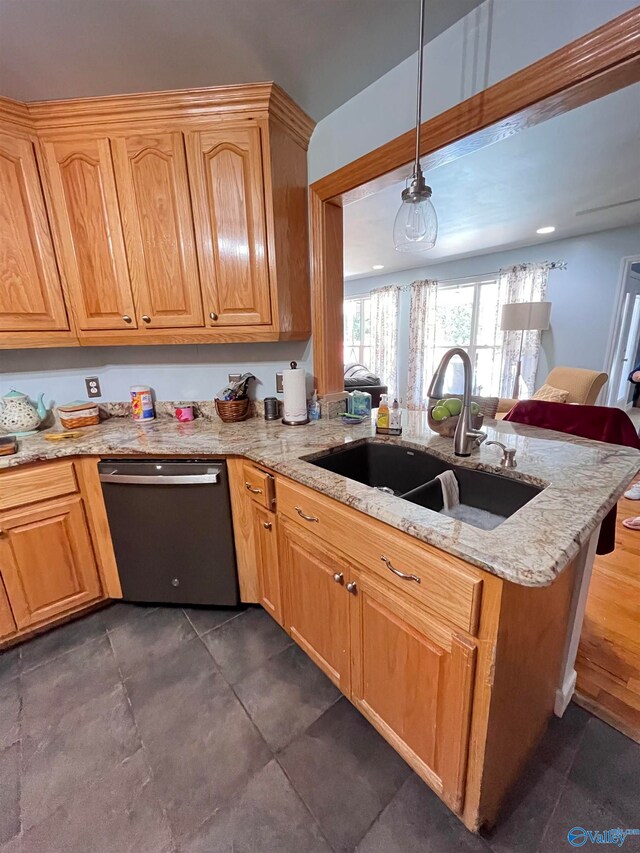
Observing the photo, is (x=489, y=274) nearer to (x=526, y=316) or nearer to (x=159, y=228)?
(x=526, y=316)

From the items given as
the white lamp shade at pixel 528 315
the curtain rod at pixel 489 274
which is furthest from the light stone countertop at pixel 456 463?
the curtain rod at pixel 489 274

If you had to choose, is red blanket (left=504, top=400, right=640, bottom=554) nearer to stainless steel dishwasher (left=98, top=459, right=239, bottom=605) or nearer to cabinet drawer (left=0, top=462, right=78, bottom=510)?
stainless steel dishwasher (left=98, top=459, right=239, bottom=605)

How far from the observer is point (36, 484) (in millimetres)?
1563

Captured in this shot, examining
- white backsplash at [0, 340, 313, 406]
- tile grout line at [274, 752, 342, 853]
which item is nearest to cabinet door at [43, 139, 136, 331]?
white backsplash at [0, 340, 313, 406]

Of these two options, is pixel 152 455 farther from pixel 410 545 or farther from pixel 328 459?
pixel 410 545

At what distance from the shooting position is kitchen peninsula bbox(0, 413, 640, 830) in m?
0.81

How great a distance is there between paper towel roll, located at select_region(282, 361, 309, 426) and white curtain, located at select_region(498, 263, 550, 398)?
166 inches

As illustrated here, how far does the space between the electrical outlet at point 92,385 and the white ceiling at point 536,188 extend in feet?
6.52

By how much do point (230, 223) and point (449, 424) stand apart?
1.35m

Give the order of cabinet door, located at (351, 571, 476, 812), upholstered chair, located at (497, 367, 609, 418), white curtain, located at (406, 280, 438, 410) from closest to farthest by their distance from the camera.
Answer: cabinet door, located at (351, 571, 476, 812)
upholstered chair, located at (497, 367, 609, 418)
white curtain, located at (406, 280, 438, 410)

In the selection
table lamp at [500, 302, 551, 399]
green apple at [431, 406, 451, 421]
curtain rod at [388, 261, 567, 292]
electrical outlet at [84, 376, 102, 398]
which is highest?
curtain rod at [388, 261, 567, 292]

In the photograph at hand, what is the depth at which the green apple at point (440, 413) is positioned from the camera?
1.50 metres

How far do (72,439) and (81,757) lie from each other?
124 cm

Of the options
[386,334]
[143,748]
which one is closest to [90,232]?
[143,748]
